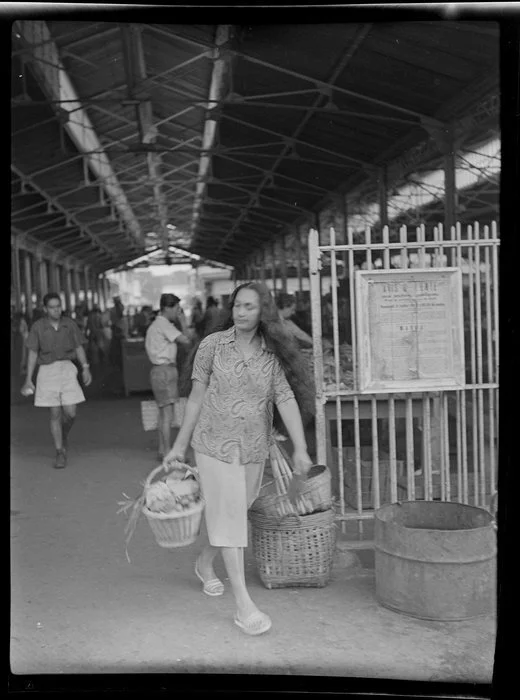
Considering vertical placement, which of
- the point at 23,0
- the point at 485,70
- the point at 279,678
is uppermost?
the point at 485,70

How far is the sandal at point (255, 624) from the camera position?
4.30m

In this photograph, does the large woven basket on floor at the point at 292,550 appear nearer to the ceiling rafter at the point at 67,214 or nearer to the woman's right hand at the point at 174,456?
the woman's right hand at the point at 174,456

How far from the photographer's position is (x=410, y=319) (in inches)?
195

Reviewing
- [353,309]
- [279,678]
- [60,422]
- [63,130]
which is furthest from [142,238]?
[279,678]

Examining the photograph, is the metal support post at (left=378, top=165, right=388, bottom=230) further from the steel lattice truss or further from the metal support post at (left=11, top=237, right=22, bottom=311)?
the metal support post at (left=11, top=237, right=22, bottom=311)

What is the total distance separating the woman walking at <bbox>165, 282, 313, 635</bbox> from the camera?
4.50m

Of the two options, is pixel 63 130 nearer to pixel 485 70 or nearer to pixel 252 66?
pixel 252 66

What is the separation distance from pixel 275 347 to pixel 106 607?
5.88 feet

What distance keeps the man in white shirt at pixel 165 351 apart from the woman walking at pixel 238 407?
11.7 feet

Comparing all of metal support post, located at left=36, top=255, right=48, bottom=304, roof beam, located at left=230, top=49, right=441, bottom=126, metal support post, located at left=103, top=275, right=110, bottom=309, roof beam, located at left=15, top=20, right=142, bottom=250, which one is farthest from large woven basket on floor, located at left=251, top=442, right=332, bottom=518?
metal support post, located at left=103, top=275, right=110, bottom=309

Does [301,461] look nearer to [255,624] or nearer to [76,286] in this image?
[255,624]

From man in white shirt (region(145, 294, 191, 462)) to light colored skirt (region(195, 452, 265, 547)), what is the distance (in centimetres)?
367

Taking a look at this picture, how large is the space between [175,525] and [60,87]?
490cm

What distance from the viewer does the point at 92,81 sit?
25.0 feet
